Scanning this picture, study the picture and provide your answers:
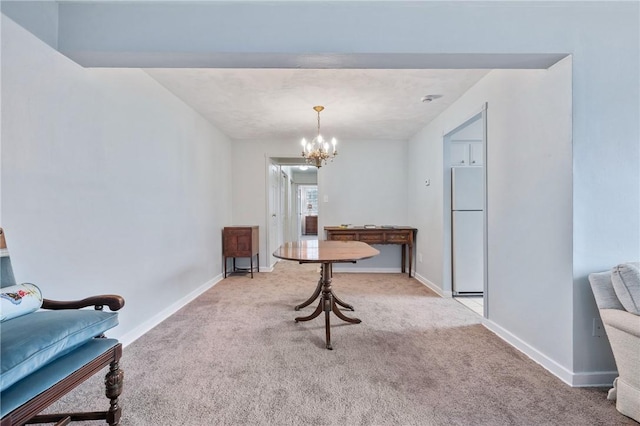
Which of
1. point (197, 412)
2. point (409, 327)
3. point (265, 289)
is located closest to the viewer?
point (197, 412)

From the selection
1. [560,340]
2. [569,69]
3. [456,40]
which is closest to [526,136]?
[569,69]

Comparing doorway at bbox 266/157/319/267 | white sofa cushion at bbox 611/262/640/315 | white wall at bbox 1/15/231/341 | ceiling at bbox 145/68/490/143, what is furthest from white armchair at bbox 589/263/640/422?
doorway at bbox 266/157/319/267

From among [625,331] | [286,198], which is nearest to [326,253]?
[625,331]

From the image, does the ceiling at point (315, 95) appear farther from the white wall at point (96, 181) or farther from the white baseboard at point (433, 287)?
the white baseboard at point (433, 287)

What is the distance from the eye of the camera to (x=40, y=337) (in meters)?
1.07

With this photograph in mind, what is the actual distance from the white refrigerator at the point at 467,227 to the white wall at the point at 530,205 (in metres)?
0.83

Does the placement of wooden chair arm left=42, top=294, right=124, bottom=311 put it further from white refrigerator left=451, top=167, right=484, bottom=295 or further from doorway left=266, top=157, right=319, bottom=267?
doorway left=266, top=157, right=319, bottom=267

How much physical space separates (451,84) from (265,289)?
3.14 metres

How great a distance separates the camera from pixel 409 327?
2.63 metres

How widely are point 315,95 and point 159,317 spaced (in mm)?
2614

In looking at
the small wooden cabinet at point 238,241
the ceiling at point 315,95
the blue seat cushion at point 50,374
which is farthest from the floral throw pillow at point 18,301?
the small wooden cabinet at point 238,241

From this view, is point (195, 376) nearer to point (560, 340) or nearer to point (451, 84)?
point (560, 340)

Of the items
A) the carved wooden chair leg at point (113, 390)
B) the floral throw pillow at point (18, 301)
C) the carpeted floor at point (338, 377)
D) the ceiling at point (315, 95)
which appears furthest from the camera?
the ceiling at point (315, 95)

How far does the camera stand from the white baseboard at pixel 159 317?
2294 mm
